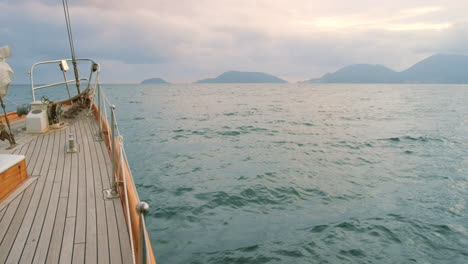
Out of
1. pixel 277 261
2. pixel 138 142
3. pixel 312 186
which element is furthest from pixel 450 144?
pixel 138 142

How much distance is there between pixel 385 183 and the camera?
270 inches

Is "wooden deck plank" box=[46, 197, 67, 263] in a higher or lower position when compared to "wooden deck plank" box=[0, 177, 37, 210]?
lower

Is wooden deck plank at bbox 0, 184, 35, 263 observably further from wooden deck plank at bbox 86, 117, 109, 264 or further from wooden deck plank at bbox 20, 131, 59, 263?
wooden deck plank at bbox 86, 117, 109, 264

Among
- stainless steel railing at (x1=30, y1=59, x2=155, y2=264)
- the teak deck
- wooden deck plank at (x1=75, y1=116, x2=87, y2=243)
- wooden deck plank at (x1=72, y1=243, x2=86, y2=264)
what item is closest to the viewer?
stainless steel railing at (x1=30, y1=59, x2=155, y2=264)

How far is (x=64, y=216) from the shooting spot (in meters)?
3.15

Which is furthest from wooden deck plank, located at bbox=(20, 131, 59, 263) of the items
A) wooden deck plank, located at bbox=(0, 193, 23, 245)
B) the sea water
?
the sea water

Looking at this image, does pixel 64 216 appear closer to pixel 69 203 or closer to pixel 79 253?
pixel 69 203

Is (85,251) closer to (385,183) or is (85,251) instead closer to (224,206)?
(224,206)

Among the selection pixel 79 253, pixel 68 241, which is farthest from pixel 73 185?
pixel 79 253

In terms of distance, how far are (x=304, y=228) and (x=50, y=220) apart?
139 inches

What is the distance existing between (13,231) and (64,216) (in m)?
0.45

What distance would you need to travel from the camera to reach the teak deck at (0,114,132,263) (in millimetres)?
2553

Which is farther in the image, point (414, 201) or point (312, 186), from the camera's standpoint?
point (312, 186)

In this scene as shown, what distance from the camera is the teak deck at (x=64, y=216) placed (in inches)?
101
